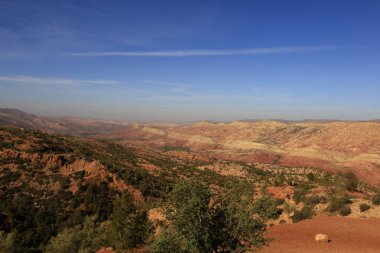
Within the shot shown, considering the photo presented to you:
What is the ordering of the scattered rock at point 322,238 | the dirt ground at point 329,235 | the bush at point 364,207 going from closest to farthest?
the dirt ground at point 329,235
the scattered rock at point 322,238
the bush at point 364,207

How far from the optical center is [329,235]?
23141 mm

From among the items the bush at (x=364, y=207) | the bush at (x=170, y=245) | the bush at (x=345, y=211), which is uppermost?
the bush at (x=170, y=245)

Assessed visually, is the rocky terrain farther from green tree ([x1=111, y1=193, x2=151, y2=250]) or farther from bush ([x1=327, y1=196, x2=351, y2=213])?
green tree ([x1=111, y1=193, x2=151, y2=250])

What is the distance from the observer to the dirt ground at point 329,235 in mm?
20609

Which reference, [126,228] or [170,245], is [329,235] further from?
[170,245]

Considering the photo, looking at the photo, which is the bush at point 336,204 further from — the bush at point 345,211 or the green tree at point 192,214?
the green tree at point 192,214

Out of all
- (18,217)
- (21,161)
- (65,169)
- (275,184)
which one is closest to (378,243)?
(275,184)

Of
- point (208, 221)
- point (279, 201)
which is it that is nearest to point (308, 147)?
point (279, 201)

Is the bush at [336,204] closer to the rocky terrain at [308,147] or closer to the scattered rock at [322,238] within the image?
the scattered rock at [322,238]

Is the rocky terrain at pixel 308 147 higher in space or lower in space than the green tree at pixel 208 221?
lower

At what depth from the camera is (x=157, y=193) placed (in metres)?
43.3

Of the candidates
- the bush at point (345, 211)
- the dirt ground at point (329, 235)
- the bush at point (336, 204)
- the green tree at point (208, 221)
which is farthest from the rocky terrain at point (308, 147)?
the green tree at point (208, 221)

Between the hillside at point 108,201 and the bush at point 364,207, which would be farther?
the bush at point 364,207

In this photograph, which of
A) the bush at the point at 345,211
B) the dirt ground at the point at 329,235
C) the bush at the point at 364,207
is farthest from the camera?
the bush at the point at 364,207
